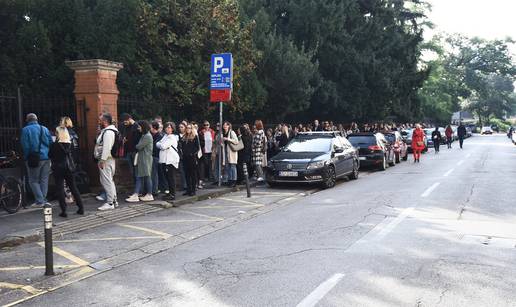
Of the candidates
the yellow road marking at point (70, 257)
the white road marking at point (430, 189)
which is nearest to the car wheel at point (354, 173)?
the white road marking at point (430, 189)

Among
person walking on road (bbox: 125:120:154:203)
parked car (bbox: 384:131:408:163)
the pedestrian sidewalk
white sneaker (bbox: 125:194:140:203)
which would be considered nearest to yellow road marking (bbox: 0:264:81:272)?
the pedestrian sidewalk

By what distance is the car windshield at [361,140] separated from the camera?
65.3 ft

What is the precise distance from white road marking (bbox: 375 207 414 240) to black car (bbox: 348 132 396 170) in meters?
9.44

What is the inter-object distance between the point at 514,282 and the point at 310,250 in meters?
2.48

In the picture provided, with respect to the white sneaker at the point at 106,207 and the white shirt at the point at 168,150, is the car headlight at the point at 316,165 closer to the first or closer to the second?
the white shirt at the point at 168,150

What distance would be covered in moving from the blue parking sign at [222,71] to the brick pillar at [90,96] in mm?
2551

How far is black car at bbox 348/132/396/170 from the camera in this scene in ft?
64.1

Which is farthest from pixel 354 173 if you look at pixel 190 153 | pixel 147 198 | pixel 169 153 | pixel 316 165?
pixel 147 198

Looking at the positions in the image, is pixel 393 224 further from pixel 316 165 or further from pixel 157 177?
pixel 157 177

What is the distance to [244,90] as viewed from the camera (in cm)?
1745

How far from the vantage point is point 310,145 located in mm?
15297

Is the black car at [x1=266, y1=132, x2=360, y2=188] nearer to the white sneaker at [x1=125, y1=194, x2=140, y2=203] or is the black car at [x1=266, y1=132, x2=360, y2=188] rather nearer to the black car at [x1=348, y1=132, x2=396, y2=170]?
the black car at [x1=348, y1=132, x2=396, y2=170]

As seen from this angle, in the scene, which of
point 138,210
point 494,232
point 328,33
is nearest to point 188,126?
point 138,210

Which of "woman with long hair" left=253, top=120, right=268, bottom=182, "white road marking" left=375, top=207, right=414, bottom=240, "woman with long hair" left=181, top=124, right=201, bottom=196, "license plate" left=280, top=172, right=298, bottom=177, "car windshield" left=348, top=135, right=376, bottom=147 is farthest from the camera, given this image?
"car windshield" left=348, top=135, right=376, bottom=147
